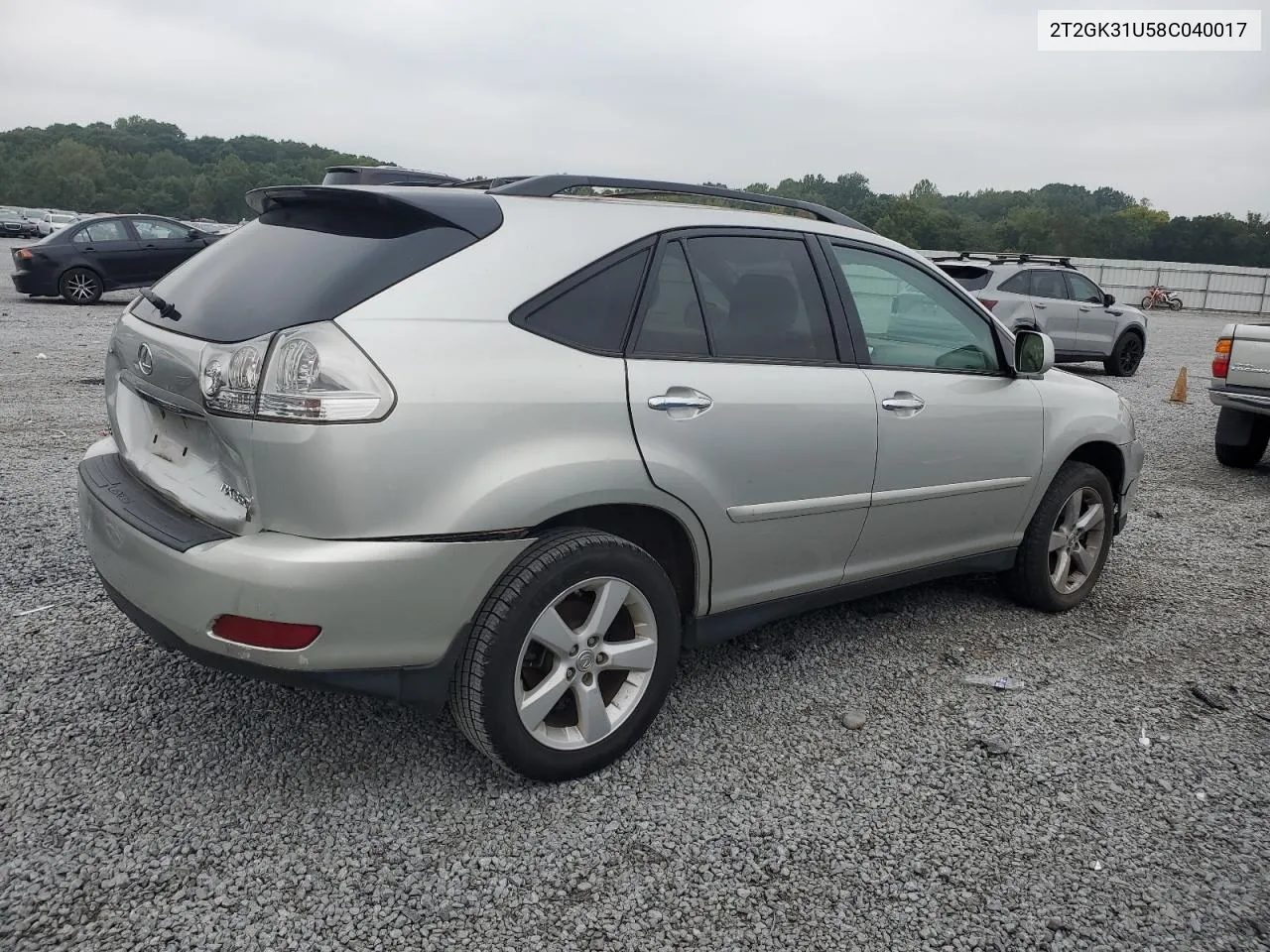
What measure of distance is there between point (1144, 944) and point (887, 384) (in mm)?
1919

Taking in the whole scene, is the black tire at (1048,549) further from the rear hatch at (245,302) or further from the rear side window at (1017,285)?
the rear side window at (1017,285)

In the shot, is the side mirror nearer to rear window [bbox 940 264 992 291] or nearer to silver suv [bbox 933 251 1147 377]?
silver suv [bbox 933 251 1147 377]

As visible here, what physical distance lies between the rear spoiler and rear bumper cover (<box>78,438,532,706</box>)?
2.96 feet

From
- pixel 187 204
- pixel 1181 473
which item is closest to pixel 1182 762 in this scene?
pixel 1181 473

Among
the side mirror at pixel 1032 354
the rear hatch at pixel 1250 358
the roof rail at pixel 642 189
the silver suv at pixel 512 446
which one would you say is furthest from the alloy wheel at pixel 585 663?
the rear hatch at pixel 1250 358

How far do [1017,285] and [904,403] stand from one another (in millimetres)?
11622

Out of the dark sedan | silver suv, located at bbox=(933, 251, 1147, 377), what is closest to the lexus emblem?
silver suv, located at bbox=(933, 251, 1147, 377)

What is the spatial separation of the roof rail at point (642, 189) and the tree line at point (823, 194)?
38.5 meters

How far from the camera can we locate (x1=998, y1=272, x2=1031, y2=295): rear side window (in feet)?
46.0

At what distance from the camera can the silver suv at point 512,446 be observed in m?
2.44

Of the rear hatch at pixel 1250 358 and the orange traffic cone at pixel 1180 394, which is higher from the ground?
the rear hatch at pixel 1250 358

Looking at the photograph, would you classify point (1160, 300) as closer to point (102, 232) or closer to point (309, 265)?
point (102, 232)

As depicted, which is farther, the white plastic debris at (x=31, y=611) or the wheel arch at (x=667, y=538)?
the white plastic debris at (x=31, y=611)

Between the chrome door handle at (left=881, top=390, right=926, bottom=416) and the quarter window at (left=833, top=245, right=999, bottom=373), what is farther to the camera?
the quarter window at (left=833, top=245, right=999, bottom=373)
